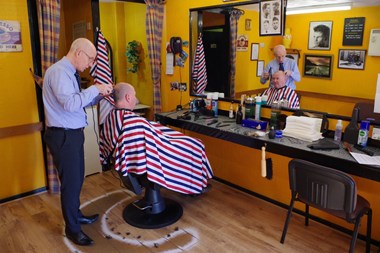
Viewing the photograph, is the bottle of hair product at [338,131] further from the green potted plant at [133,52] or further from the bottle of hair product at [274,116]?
the green potted plant at [133,52]

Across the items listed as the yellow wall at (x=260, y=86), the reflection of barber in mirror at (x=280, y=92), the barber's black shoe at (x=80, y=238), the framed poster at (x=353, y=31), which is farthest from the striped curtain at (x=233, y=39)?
the barber's black shoe at (x=80, y=238)

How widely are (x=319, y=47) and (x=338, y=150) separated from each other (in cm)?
86

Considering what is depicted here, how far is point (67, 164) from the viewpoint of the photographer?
2133mm

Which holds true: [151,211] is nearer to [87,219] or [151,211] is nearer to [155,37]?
[87,219]

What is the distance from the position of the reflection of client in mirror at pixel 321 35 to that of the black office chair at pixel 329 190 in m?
1.02

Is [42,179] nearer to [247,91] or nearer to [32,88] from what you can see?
[32,88]

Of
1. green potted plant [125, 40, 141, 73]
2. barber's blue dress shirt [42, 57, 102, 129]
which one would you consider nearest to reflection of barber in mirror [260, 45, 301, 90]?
barber's blue dress shirt [42, 57, 102, 129]

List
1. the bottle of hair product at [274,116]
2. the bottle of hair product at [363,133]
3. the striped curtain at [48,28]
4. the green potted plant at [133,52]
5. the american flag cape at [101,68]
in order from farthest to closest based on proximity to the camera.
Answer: the green potted plant at [133,52] < the american flag cape at [101,68] < the striped curtain at [48,28] < the bottle of hair product at [274,116] < the bottle of hair product at [363,133]

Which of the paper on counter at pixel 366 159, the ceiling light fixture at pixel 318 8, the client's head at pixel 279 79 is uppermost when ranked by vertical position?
the ceiling light fixture at pixel 318 8

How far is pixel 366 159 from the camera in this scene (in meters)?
1.88

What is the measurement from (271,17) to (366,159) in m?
1.43

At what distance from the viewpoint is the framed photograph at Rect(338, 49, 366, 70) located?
221 cm

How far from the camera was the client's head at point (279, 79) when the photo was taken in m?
2.67

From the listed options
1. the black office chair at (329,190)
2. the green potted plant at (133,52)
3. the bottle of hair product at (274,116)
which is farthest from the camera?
the green potted plant at (133,52)
